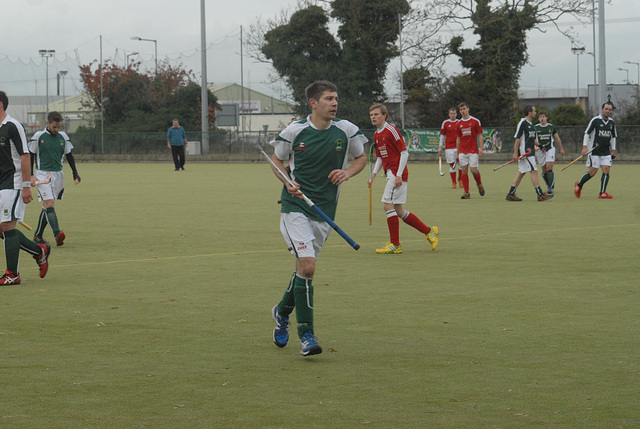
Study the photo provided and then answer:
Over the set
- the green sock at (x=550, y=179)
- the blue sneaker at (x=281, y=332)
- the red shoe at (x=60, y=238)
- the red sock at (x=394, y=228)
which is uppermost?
the green sock at (x=550, y=179)

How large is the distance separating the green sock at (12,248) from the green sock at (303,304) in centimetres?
413

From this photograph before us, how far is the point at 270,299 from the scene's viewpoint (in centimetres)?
860

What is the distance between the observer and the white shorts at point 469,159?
71.7ft

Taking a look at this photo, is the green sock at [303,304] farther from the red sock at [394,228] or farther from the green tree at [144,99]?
the green tree at [144,99]

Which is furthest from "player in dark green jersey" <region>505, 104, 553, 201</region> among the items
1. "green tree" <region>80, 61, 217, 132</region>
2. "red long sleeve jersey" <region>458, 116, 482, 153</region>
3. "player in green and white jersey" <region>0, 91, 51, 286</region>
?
"green tree" <region>80, 61, 217, 132</region>

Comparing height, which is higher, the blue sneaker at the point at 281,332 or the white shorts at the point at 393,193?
the white shorts at the point at 393,193

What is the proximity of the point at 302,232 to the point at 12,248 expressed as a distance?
4.17m

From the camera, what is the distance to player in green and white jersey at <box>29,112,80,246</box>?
1315cm

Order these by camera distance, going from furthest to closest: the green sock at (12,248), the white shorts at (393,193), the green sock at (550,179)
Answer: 1. the green sock at (550,179)
2. the white shorts at (393,193)
3. the green sock at (12,248)

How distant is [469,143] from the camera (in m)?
22.1

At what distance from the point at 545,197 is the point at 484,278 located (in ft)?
37.8

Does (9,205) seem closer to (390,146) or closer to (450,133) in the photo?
(390,146)

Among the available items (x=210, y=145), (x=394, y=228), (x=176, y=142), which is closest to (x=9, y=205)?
(x=394, y=228)

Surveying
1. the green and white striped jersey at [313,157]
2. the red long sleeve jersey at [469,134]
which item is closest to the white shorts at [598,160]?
the red long sleeve jersey at [469,134]
